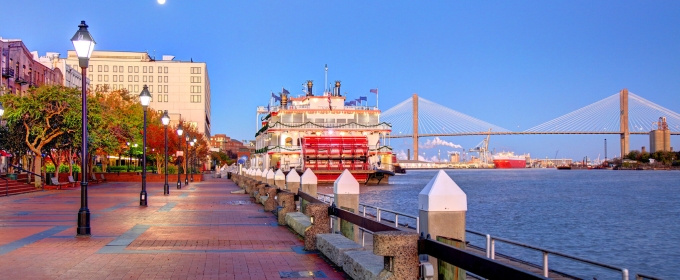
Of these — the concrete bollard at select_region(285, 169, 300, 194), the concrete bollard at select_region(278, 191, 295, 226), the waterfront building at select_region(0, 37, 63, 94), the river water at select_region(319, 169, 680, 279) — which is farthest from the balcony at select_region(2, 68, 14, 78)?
the concrete bollard at select_region(278, 191, 295, 226)

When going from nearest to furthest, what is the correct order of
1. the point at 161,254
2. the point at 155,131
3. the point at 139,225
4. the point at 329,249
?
the point at 329,249 < the point at 161,254 < the point at 139,225 < the point at 155,131

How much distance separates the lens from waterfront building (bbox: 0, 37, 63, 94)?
185 ft

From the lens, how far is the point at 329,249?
35.5 feet

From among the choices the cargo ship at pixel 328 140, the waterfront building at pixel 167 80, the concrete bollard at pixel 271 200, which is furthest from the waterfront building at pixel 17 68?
the waterfront building at pixel 167 80

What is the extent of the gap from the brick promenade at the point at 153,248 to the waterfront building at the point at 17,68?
1500 inches

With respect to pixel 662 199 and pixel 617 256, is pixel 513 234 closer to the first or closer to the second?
pixel 617 256

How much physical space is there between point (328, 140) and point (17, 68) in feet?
87.3

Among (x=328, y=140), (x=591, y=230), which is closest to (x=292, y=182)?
(x=591, y=230)

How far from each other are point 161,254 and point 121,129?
40.0 metres

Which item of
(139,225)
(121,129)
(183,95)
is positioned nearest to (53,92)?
(121,129)

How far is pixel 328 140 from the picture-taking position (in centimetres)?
6328

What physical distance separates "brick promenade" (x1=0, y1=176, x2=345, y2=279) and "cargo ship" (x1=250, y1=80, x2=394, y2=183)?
43.2m

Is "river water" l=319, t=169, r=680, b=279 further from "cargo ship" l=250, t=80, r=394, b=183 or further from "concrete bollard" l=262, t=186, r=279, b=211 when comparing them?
"cargo ship" l=250, t=80, r=394, b=183

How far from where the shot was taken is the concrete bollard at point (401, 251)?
732cm
